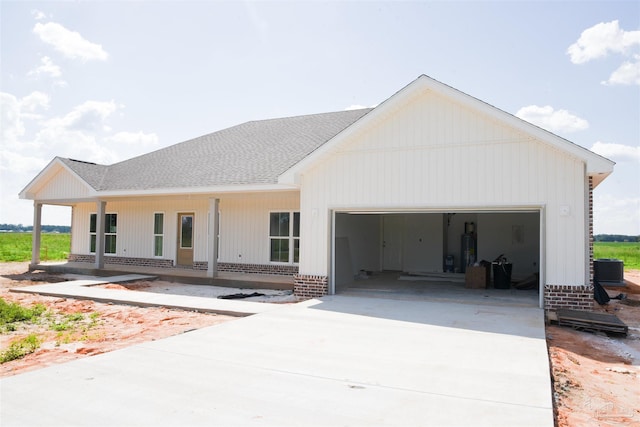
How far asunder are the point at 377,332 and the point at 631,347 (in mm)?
4210

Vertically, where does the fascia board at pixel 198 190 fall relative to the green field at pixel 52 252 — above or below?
above

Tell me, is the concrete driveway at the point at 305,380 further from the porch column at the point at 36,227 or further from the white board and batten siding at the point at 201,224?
the porch column at the point at 36,227

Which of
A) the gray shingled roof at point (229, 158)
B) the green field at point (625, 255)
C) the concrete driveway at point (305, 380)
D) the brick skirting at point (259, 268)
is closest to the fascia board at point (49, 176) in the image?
the gray shingled roof at point (229, 158)

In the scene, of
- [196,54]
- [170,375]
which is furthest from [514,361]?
[196,54]

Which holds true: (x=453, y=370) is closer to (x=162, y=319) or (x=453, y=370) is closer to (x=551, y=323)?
(x=551, y=323)

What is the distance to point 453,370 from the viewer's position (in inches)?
225

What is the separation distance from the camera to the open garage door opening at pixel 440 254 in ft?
44.2

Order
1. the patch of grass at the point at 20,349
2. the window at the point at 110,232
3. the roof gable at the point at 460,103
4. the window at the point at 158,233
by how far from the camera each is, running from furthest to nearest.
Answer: the window at the point at 110,232 < the window at the point at 158,233 < the roof gable at the point at 460,103 < the patch of grass at the point at 20,349

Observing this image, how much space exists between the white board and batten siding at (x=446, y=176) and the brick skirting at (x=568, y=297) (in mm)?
177

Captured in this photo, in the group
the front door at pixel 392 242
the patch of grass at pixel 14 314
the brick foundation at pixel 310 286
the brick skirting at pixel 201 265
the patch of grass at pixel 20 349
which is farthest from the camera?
the front door at pixel 392 242

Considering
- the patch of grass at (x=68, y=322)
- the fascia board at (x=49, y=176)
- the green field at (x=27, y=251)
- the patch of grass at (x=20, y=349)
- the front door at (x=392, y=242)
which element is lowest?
the patch of grass at (x=68, y=322)

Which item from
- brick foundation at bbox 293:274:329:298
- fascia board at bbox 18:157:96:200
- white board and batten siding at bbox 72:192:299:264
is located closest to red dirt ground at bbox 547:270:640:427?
brick foundation at bbox 293:274:329:298

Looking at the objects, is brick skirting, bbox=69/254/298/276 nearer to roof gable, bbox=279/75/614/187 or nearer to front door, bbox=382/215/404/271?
roof gable, bbox=279/75/614/187

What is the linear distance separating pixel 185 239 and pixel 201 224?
3.47 feet
